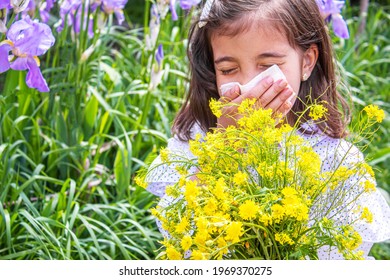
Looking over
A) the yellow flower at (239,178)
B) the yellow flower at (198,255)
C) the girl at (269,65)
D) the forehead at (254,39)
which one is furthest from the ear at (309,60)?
the yellow flower at (198,255)

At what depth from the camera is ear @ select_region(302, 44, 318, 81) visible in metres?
1.96

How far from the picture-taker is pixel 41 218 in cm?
218

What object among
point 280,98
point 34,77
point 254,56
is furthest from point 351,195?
A: point 34,77

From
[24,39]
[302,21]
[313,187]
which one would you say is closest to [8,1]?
[24,39]

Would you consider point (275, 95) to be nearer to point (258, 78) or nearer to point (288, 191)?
point (258, 78)

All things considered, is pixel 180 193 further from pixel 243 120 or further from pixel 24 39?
pixel 24 39

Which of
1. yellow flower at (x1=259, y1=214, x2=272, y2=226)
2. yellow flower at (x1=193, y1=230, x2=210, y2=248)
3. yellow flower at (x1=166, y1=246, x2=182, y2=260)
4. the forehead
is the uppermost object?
the forehead

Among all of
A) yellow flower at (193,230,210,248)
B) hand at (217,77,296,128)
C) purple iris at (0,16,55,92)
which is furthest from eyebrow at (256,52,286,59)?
yellow flower at (193,230,210,248)

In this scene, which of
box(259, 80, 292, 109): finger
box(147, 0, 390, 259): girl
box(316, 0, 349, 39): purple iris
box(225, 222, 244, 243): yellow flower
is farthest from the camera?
box(316, 0, 349, 39): purple iris

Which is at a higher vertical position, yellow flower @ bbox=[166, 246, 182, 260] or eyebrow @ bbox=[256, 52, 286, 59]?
eyebrow @ bbox=[256, 52, 286, 59]

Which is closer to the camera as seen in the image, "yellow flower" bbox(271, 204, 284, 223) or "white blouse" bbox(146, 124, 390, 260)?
"yellow flower" bbox(271, 204, 284, 223)

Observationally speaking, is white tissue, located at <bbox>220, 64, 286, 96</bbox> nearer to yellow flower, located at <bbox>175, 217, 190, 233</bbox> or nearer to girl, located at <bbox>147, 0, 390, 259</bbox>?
girl, located at <bbox>147, 0, 390, 259</bbox>

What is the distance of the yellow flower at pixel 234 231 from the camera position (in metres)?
1.23
